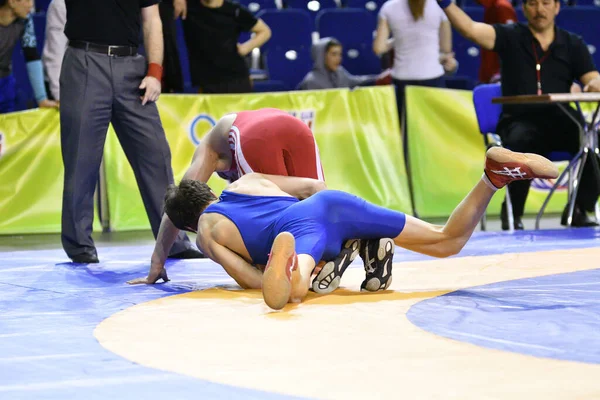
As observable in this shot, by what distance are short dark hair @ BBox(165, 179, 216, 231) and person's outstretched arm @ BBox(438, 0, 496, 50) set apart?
2972 mm

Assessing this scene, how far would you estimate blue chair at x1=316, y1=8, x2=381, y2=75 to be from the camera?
30.9ft

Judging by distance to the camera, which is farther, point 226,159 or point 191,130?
point 191,130

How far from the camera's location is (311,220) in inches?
148

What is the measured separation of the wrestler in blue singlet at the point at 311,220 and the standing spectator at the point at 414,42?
4182 millimetres

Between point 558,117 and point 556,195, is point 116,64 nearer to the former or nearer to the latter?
point 558,117

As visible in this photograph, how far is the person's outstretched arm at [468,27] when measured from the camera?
6532mm

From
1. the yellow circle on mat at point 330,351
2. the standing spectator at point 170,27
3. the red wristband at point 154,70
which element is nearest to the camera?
the yellow circle on mat at point 330,351

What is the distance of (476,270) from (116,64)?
2.21 metres

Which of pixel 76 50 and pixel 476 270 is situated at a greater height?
pixel 76 50

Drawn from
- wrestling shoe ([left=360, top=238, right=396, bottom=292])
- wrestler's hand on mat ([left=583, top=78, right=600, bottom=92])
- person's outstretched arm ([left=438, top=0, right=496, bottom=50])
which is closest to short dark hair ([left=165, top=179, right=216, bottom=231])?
wrestling shoe ([left=360, top=238, right=396, bottom=292])

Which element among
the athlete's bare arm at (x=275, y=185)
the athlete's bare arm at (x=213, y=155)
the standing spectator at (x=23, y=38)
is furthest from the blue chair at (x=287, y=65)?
the athlete's bare arm at (x=275, y=185)

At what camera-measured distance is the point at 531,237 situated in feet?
19.9

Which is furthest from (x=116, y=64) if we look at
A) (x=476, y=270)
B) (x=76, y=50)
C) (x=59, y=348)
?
(x=59, y=348)

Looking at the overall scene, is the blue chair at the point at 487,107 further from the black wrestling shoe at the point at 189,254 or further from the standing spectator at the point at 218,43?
the black wrestling shoe at the point at 189,254
